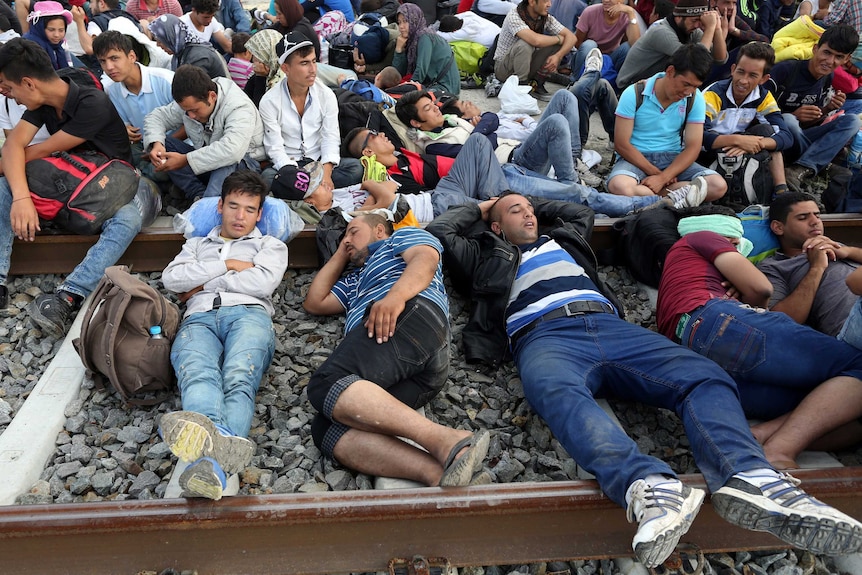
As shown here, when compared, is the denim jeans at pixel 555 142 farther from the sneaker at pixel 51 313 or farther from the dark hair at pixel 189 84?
the sneaker at pixel 51 313

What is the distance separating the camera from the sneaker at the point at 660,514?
2230 millimetres

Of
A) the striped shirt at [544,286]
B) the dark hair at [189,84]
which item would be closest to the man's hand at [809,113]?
the striped shirt at [544,286]

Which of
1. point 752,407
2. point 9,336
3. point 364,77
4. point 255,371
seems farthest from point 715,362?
point 364,77

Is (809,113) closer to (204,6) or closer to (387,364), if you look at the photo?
(387,364)

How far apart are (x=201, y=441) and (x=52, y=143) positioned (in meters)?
2.79

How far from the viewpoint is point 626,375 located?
10.3ft

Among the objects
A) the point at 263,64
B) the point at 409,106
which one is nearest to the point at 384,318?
the point at 409,106

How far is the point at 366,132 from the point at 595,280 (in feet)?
8.37

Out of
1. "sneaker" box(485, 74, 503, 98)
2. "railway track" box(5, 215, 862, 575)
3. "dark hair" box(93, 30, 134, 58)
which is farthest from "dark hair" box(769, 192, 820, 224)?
"dark hair" box(93, 30, 134, 58)

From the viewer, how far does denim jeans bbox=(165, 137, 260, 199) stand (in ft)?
16.2

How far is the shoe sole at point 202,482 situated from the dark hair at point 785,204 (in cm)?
362

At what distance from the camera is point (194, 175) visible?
5.14 meters

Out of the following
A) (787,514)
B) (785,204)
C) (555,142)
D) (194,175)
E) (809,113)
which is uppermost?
(785,204)

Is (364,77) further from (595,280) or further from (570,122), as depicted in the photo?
(595,280)
